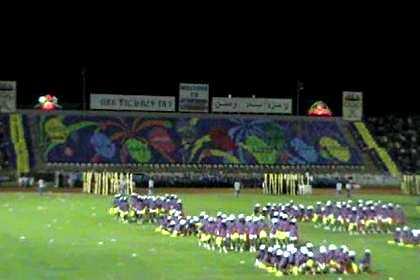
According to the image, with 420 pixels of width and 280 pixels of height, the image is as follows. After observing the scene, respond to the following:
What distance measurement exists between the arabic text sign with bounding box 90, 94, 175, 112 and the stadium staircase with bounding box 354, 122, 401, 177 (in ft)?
45.9

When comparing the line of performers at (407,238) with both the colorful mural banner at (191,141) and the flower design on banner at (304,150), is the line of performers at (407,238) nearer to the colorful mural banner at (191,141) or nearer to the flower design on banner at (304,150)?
the colorful mural banner at (191,141)

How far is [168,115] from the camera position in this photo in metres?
60.3

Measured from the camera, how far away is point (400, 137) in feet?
207

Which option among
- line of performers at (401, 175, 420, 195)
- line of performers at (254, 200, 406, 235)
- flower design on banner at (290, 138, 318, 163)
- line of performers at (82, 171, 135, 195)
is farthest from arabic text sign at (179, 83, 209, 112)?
line of performers at (254, 200, 406, 235)

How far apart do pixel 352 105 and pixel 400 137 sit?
4.32 metres

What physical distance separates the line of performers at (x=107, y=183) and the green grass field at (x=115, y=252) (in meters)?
9.85

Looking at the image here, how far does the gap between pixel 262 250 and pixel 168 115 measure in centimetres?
4160

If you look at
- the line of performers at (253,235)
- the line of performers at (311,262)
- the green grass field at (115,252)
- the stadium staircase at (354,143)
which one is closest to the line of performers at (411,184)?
the stadium staircase at (354,143)

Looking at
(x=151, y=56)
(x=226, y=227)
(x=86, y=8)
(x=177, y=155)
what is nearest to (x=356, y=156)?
(x=177, y=155)

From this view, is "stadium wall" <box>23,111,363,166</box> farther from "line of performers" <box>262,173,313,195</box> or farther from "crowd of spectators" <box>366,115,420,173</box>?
"line of performers" <box>262,173,313,195</box>

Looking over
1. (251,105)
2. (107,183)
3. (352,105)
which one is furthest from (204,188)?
(352,105)

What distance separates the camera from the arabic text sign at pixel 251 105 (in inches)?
2397

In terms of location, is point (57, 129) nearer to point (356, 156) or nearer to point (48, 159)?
point (48, 159)

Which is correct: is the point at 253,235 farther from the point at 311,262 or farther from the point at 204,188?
the point at 204,188
